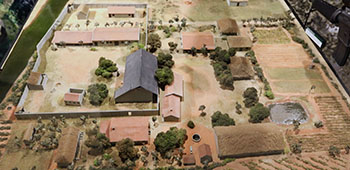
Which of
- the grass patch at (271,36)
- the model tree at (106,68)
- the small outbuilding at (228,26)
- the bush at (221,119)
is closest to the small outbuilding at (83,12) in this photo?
the model tree at (106,68)

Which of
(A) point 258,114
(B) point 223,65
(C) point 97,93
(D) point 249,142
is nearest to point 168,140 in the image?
(D) point 249,142

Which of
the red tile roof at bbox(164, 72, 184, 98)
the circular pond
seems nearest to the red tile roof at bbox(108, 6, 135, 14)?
the red tile roof at bbox(164, 72, 184, 98)

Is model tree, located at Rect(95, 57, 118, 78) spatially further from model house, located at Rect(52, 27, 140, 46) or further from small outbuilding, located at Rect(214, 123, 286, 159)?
small outbuilding, located at Rect(214, 123, 286, 159)

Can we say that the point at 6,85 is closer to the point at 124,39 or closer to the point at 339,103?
the point at 124,39

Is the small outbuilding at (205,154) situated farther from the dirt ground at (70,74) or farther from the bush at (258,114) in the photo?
the dirt ground at (70,74)

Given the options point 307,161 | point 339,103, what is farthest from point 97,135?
point 339,103
